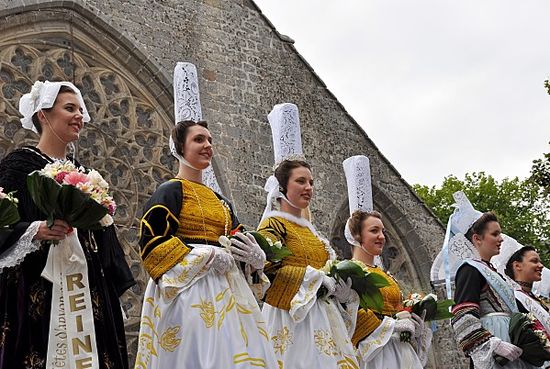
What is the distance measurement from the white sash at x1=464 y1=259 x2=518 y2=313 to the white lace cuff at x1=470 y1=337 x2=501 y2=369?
44cm

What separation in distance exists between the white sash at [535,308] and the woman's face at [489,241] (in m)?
0.46

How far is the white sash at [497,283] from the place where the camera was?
708 cm

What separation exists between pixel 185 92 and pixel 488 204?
25122 millimetres

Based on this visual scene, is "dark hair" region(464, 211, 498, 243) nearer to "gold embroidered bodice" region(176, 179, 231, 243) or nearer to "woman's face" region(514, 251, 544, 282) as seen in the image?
"woman's face" region(514, 251, 544, 282)

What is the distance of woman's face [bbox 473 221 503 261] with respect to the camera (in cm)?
747

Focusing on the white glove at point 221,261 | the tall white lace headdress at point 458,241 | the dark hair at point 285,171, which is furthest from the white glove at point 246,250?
the tall white lace headdress at point 458,241

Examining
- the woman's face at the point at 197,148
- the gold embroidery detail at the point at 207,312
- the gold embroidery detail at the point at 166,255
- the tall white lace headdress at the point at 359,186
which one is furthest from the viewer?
the tall white lace headdress at the point at 359,186

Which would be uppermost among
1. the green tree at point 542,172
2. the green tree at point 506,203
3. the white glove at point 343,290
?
the green tree at point 506,203

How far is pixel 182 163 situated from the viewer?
19.2 ft

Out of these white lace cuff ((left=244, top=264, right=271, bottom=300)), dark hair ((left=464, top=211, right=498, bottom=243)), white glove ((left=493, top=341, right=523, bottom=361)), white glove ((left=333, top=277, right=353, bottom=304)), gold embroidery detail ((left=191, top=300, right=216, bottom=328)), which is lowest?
white glove ((left=493, top=341, right=523, bottom=361))

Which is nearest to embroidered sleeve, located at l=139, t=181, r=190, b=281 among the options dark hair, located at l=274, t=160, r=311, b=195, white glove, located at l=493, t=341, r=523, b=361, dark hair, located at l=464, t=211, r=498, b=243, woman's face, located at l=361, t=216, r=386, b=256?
dark hair, located at l=274, t=160, r=311, b=195

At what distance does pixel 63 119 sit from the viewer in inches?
210

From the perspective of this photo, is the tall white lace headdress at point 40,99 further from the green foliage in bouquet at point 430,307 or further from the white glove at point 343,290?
the green foliage in bouquet at point 430,307

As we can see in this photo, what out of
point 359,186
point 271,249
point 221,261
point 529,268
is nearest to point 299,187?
point 271,249
